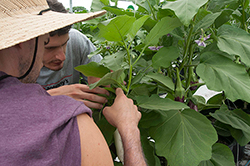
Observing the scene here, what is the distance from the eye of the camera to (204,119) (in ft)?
2.22

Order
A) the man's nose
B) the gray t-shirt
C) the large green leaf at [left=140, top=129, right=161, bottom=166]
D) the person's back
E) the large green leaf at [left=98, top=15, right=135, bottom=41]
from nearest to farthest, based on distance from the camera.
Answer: the person's back, the large green leaf at [left=98, top=15, right=135, bottom=41], the large green leaf at [left=140, top=129, right=161, bottom=166], the man's nose, the gray t-shirt

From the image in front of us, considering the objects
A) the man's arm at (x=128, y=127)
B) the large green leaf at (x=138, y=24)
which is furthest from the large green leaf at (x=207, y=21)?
the man's arm at (x=128, y=127)

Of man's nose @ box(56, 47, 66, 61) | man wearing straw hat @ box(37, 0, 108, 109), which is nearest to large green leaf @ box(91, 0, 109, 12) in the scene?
man wearing straw hat @ box(37, 0, 108, 109)

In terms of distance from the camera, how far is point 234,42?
0.66m

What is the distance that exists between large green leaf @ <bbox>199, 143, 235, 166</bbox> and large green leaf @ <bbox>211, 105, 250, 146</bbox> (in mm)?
101

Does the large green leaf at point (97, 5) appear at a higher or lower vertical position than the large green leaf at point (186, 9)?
lower

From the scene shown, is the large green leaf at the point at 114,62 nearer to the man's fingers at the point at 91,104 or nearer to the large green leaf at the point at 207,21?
the man's fingers at the point at 91,104

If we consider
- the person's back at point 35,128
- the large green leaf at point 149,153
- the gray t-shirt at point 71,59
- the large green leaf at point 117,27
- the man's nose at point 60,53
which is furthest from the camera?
the gray t-shirt at point 71,59

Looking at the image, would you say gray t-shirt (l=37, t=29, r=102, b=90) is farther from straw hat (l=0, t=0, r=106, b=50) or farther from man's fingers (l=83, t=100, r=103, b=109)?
straw hat (l=0, t=0, r=106, b=50)

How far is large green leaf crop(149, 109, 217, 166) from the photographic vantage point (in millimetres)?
603

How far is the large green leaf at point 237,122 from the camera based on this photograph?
2.62 ft

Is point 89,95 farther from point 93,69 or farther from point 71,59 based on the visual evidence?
point 71,59

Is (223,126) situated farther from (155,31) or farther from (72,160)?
(72,160)

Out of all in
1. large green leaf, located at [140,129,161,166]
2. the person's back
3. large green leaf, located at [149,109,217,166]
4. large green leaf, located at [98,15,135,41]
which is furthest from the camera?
large green leaf, located at [140,129,161,166]
